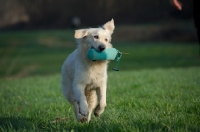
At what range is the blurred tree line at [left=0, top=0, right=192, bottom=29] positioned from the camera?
43.5 metres

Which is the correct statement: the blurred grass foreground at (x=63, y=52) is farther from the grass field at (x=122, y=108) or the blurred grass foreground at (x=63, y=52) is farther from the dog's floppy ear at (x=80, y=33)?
the dog's floppy ear at (x=80, y=33)

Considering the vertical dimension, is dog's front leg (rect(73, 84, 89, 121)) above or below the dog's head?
below

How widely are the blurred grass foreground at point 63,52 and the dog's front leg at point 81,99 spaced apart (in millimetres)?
9272

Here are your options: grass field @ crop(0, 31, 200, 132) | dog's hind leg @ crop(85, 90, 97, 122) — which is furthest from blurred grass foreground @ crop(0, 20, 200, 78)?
dog's hind leg @ crop(85, 90, 97, 122)

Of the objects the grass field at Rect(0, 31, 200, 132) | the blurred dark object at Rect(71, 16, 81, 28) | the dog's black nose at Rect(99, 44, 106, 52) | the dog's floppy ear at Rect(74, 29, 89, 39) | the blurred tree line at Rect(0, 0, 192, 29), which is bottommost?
the blurred dark object at Rect(71, 16, 81, 28)

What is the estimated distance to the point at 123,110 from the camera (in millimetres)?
7254

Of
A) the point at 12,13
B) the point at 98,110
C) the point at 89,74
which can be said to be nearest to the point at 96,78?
the point at 89,74

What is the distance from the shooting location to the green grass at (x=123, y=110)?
5.38m

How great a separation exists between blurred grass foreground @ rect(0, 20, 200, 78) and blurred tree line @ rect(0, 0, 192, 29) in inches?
65.7

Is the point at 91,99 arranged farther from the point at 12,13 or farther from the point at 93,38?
the point at 12,13

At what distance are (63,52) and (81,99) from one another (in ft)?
113

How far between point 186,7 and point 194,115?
136 feet

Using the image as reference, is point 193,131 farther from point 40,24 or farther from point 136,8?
point 40,24

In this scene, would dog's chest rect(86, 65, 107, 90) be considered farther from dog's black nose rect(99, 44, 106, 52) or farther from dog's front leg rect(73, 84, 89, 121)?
dog's black nose rect(99, 44, 106, 52)
